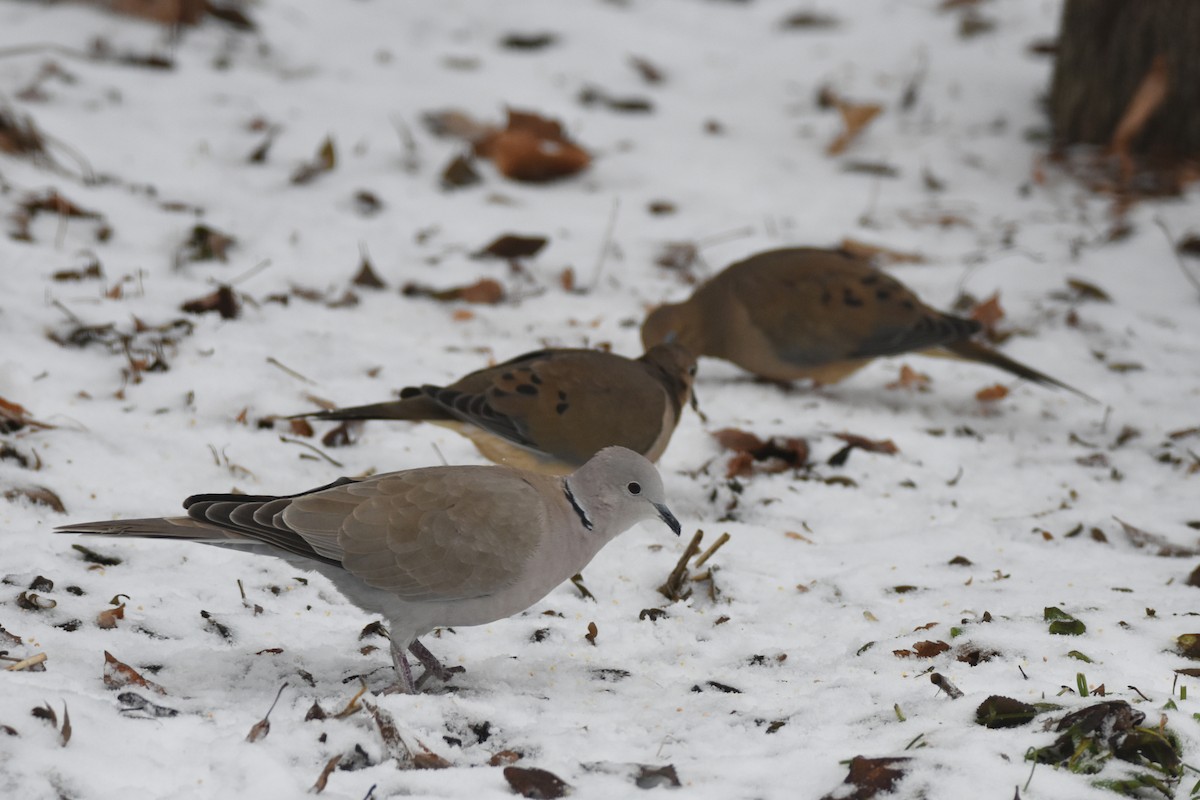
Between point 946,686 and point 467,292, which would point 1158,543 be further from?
point 467,292

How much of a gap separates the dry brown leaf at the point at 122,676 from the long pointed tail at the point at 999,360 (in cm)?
362

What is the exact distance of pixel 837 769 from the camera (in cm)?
264

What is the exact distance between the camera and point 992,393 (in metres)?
5.41

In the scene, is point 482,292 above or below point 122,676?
below

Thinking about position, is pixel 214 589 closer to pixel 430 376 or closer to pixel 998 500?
pixel 430 376

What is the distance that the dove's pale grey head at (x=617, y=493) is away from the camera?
328 cm

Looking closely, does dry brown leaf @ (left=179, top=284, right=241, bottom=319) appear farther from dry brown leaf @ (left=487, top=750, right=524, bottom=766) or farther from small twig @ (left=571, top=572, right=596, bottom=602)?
dry brown leaf @ (left=487, top=750, right=524, bottom=766)

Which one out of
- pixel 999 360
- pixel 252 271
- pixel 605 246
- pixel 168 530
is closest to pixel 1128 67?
pixel 999 360

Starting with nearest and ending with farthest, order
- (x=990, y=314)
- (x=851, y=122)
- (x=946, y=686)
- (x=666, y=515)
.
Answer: (x=946, y=686), (x=666, y=515), (x=990, y=314), (x=851, y=122)

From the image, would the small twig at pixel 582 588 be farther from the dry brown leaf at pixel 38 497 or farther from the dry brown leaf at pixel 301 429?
the dry brown leaf at pixel 38 497

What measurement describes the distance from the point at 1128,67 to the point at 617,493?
5.11 metres

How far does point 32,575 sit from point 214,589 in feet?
1.45

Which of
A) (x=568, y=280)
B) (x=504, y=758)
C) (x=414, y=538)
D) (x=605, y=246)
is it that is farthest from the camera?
(x=605, y=246)

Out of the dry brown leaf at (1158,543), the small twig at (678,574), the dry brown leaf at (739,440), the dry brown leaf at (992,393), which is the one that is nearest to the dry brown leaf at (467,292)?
the dry brown leaf at (739,440)
